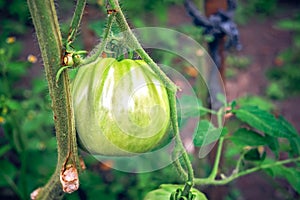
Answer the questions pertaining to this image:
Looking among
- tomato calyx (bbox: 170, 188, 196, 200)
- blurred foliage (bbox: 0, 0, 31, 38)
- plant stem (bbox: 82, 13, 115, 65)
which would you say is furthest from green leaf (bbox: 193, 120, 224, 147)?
blurred foliage (bbox: 0, 0, 31, 38)

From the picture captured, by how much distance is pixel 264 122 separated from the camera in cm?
124

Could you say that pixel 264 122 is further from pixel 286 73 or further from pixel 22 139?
pixel 286 73

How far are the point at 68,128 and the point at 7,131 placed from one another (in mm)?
844

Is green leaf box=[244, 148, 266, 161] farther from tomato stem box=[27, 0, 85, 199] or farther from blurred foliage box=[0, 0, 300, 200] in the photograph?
tomato stem box=[27, 0, 85, 199]

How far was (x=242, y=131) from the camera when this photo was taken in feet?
4.25

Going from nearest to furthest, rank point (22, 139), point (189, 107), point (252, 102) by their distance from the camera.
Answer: point (189, 107)
point (22, 139)
point (252, 102)

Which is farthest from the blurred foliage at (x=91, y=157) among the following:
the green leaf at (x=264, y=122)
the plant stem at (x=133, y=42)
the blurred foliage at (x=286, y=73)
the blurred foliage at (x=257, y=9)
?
the blurred foliage at (x=257, y=9)

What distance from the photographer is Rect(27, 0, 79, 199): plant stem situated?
2.58 feet

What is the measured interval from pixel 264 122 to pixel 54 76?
0.62 metres

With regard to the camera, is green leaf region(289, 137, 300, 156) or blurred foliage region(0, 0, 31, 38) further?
blurred foliage region(0, 0, 31, 38)

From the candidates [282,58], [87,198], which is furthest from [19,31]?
[87,198]

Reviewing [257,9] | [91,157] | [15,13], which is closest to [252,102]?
[91,157]

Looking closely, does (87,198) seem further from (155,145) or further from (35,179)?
(155,145)

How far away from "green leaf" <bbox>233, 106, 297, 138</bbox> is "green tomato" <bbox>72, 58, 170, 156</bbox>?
444mm
